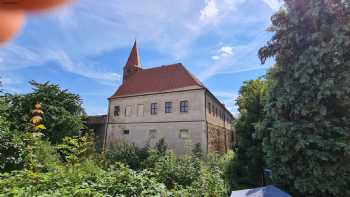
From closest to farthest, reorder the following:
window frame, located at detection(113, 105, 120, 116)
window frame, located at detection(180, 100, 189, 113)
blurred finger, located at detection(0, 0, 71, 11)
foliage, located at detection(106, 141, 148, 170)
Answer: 1. blurred finger, located at detection(0, 0, 71, 11)
2. foliage, located at detection(106, 141, 148, 170)
3. window frame, located at detection(180, 100, 189, 113)
4. window frame, located at detection(113, 105, 120, 116)

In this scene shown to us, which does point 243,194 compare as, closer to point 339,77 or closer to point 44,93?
point 339,77

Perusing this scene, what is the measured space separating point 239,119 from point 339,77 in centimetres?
598

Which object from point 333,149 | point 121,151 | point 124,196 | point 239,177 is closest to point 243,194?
point 124,196

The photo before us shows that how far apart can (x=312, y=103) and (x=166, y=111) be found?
15992 millimetres

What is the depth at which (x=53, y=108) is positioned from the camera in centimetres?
1497

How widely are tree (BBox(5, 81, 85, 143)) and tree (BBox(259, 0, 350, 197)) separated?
1349 cm

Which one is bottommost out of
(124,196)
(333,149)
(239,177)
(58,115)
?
(239,177)

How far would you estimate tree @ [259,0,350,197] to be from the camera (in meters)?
6.07

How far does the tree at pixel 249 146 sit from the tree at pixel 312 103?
3.15 metres

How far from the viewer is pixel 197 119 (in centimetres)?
1991

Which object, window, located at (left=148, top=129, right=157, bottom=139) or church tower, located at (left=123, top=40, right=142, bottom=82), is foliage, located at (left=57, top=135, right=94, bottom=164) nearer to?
window, located at (left=148, top=129, right=157, bottom=139)

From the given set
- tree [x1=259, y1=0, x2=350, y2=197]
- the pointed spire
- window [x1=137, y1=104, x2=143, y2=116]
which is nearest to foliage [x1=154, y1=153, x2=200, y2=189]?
tree [x1=259, y1=0, x2=350, y2=197]

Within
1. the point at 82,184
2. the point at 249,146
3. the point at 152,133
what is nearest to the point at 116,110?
the point at 152,133

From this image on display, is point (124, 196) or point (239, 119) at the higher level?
point (239, 119)
